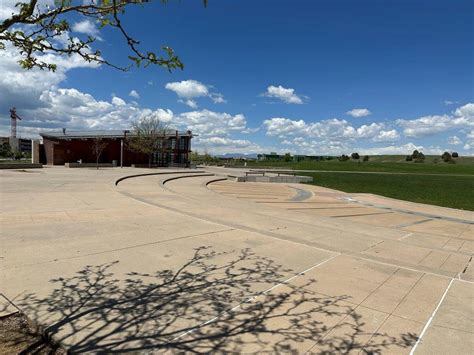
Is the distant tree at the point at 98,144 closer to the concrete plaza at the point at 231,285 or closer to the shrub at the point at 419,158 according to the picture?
the concrete plaza at the point at 231,285

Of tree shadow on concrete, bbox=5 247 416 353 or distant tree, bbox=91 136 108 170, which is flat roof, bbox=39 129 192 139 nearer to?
distant tree, bbox=91 136 108 170

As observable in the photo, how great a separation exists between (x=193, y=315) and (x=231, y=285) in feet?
3.31

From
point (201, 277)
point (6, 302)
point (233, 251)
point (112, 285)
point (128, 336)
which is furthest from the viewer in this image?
point (233, 251)

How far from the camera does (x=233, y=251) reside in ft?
21.1

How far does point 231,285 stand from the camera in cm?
467

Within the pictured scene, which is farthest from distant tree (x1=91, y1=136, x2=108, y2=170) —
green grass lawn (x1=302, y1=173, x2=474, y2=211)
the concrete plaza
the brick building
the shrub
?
the shrub

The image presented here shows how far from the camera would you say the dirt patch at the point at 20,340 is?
9.79 feet

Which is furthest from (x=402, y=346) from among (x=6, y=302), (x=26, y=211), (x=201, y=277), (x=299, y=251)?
(x=26, y=211)

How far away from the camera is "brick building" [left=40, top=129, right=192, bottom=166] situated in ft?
164

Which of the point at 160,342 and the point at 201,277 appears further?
the point at 201,277

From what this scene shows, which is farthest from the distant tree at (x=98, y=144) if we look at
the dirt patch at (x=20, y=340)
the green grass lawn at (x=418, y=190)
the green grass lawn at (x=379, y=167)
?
the dirt patch at (x=20, y=340)

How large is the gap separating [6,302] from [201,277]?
2338mm

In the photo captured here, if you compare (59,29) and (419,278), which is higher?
(59,29)

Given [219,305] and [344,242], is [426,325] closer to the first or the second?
[219,305]
